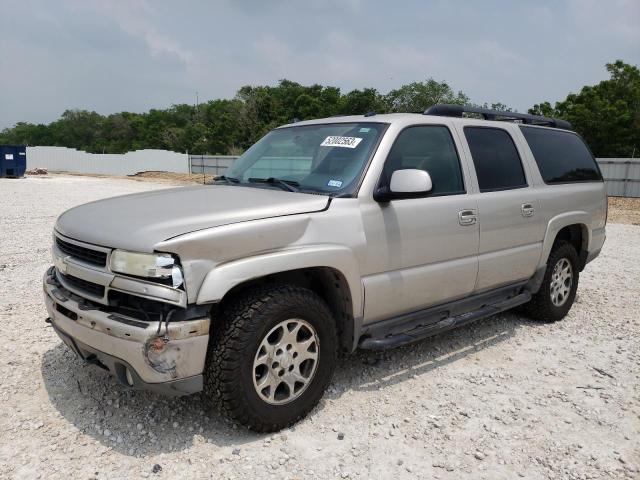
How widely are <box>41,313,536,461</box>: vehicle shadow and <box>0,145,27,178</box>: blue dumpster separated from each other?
27698 millimetres

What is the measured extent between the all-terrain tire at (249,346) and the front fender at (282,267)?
0.53 ft

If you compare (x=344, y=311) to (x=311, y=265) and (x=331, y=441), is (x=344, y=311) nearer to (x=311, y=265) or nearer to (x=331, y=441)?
(x=311, y=265)

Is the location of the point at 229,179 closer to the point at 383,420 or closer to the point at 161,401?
the point at 161,401

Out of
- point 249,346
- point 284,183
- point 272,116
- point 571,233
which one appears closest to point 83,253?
point 249,346

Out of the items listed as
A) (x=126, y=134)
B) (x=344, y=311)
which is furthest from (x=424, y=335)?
(x=126, y=134)

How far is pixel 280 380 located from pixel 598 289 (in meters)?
5.10

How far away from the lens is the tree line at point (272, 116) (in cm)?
3269

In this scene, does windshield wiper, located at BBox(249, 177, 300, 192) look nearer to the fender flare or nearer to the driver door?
the driver door

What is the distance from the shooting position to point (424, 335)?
3.67 meters

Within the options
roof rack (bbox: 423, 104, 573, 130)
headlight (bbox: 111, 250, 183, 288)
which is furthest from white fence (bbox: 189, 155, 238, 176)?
headlight (bbox: 111, 250, 183, 288)

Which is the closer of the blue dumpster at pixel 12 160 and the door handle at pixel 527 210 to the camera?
the door handle at pixel 527 210

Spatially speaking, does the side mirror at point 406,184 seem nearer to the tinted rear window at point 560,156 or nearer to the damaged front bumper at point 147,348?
the damaged front bumper at point 147,348

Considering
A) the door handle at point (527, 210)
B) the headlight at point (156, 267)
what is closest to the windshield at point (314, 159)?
the headlight at point (156, 267)

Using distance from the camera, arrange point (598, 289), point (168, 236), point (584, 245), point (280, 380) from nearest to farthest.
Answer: point (168, 236) < point (280, 380) < point (584, 245) < point (598, 289)
